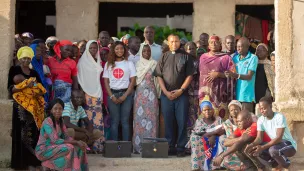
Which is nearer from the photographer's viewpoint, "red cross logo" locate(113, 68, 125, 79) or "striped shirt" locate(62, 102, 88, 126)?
"striped shirt" locate(62, 102, 88, 126)

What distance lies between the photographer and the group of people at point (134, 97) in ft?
27.6

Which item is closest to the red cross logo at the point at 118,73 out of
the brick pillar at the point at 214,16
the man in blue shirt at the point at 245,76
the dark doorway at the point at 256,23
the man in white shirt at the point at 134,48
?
the man in white shirt at the point at 134,48

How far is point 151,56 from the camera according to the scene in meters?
10.0

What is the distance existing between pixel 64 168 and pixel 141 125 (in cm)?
177

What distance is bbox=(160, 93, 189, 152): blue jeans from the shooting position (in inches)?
370

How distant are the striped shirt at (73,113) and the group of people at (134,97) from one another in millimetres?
14

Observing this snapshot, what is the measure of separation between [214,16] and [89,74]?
14.5 feet

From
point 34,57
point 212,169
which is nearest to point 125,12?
point 34,57

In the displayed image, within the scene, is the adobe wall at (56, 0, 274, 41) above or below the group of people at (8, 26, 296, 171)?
above

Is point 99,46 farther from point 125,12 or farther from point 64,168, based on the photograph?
point 125,12

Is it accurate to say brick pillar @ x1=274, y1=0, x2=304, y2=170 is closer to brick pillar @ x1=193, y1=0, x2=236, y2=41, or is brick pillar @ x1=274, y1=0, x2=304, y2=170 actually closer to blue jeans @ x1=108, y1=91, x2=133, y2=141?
blue jeans @ x1=108, y1=91, x2=133, y2=141

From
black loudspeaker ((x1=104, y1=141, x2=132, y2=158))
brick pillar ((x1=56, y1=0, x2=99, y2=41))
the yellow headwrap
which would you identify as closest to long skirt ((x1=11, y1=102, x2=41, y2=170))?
the yellow headwrap

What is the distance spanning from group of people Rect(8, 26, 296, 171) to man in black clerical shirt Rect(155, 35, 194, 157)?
15mm

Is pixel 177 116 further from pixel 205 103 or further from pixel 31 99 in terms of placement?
pixel 31 99
